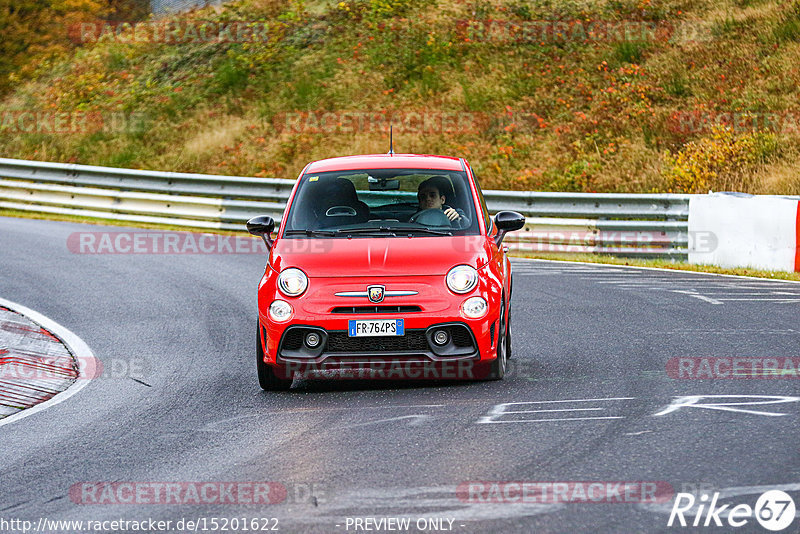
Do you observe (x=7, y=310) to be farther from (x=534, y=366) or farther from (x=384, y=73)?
(x=384, y=73)

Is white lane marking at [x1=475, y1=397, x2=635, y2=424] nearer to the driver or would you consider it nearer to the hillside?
the driver

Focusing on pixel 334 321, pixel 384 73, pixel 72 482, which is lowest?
pixel 72 482

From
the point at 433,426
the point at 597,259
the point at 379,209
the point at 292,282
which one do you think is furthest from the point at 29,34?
the point at 433,426

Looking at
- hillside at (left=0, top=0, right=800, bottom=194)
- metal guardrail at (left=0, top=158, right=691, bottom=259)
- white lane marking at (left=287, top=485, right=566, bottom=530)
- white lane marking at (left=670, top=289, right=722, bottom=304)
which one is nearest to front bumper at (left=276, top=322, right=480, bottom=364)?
white lane marking at (left=287, top=485, right=566, bottom=530)

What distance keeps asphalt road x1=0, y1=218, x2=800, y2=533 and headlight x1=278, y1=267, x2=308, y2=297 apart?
784 mm

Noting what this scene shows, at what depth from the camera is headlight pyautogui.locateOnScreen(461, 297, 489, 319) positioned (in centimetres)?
791

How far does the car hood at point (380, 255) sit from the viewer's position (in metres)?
8.03

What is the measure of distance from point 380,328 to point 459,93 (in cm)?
2247

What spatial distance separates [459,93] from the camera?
2967cm

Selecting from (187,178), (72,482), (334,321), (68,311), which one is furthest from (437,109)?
(72,482)

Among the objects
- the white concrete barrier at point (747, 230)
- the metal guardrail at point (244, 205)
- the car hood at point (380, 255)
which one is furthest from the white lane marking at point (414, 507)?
the metal guardrail at point (244, 205)

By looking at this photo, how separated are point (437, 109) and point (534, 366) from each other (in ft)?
68.4

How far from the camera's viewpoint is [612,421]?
22.8 feet

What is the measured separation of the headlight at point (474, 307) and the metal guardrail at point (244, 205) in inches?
373
